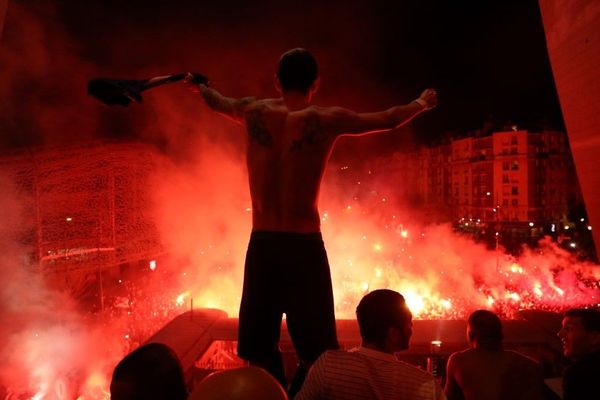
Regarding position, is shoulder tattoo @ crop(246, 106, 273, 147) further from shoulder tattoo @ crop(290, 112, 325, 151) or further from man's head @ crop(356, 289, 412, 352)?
man's head @ crop(356, 289, 412, 352)

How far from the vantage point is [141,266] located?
19.7m

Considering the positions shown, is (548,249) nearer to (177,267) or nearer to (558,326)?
(177,267)

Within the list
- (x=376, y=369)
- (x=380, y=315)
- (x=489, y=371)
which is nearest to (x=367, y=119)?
(x=380, y=315)

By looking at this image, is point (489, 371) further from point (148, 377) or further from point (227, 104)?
point (227, 104)

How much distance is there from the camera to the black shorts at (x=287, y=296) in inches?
80.6

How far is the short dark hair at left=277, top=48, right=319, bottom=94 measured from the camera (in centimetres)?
214

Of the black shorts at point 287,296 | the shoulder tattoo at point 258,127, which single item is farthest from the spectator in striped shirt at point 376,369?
the shoulder tattoo at point 258,127

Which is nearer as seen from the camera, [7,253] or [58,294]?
[7,253]

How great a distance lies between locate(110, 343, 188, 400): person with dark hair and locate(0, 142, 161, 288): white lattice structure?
1081 centimetres

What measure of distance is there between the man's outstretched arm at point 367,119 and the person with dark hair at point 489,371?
Result: 145cm

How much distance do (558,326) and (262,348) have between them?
3.70 m

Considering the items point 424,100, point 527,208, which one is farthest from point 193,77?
point 527,208

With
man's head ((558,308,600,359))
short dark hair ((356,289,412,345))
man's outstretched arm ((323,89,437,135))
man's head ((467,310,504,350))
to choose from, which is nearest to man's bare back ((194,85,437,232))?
man's outstretched arm ((323,89,437,135))

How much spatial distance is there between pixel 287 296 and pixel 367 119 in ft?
3.13
